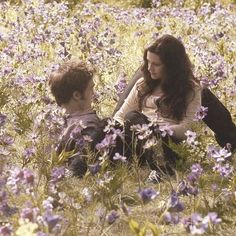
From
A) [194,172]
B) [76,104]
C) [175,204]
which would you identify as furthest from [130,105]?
[175,204]

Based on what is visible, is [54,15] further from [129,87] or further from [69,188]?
[69,188]

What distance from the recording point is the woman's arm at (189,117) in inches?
158

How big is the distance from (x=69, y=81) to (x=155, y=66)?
581 millimetres

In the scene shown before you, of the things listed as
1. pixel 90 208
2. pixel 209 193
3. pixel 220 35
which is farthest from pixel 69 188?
pixel 220 35

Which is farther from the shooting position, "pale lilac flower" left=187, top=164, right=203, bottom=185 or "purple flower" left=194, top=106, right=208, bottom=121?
"purple flower" left=194, top=106, right=208, bottom=121

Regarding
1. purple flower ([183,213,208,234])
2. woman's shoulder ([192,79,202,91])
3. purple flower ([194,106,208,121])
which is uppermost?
woman's shoulder ([192,79,202,91])

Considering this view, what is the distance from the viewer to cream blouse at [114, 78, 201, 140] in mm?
4027

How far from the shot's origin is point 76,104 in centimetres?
409

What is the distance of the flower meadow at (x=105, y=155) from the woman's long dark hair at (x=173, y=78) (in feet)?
0.62

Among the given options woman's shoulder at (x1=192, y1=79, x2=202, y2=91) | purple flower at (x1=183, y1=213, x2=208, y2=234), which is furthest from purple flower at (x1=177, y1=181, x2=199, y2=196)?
woman's shoulder at (x1=192, y1=79, x2=202, y2=91)

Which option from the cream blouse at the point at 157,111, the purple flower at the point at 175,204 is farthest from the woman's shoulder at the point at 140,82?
the purple flower at the point at 175,204

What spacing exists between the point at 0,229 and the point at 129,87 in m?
2.27

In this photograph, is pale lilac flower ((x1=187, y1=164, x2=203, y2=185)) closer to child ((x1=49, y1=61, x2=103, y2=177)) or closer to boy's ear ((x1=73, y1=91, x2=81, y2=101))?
child ((x1=49, y1=61, x2=103, y2=177))

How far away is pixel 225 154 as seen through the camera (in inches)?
123
